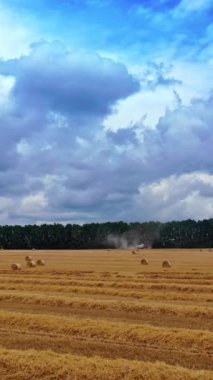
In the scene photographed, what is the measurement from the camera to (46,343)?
45.3 ft

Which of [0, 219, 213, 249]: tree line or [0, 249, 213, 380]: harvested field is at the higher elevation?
[0, 219, 213, 249]: tree line

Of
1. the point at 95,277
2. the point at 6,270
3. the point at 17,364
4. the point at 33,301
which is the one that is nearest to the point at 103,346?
the point at 17,364

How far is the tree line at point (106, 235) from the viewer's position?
435 feet

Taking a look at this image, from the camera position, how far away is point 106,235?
144 meters

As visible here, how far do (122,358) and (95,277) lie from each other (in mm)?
20155

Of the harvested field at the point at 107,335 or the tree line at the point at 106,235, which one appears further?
the tree line at the point at 106,235

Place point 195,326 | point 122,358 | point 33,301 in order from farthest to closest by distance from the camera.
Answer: point 33,301 → point 195,326 → point 122,358

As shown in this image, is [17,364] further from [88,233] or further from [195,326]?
[88,233]

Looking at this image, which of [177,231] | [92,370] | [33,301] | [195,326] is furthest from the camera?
[177,231]

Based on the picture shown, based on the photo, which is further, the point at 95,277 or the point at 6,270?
the point at 6,270

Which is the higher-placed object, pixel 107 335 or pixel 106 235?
pixel 106 235

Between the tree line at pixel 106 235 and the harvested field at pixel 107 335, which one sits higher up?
the tree line at pixel 106 235

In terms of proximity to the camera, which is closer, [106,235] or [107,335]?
[107,335]

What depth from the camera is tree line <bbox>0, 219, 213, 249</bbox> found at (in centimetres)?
13250
